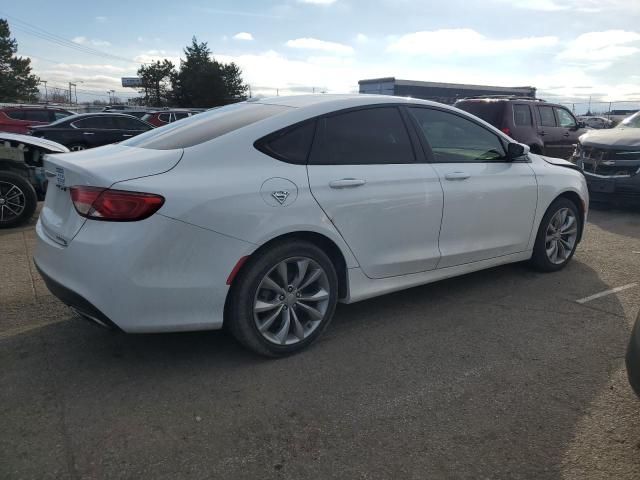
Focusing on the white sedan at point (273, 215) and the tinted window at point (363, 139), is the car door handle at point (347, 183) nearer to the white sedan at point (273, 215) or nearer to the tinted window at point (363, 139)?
the white sedan at point (273, 215)

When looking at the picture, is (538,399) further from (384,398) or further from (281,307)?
(281,307)

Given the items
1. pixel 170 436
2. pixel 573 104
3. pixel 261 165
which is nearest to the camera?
pixel 170 436

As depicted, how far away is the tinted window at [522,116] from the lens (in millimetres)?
11320

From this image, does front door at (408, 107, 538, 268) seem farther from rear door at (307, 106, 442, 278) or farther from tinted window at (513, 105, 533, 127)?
tinted window at (513, 105, 533, 127)

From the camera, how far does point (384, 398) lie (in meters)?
2.88

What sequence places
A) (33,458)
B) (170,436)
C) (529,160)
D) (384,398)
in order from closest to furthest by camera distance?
(33,458), (170,436), (384,398), (529,160)

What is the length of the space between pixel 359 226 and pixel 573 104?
38.6m

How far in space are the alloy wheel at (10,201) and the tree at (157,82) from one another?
142 ft

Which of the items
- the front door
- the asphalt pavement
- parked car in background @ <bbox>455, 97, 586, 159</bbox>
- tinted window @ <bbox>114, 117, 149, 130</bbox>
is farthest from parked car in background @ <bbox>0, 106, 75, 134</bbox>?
the front door

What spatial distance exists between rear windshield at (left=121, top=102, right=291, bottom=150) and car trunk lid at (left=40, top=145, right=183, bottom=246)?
156 millimetres

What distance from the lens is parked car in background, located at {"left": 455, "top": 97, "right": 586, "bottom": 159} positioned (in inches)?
441

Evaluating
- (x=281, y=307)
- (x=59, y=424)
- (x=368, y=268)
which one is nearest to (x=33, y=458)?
(x=59, y=424)

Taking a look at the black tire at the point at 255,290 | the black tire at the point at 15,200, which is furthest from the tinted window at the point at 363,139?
the black tire at the point at 15,200

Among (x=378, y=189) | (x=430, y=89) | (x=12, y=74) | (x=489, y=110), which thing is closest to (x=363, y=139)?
(x=378, y=189)
